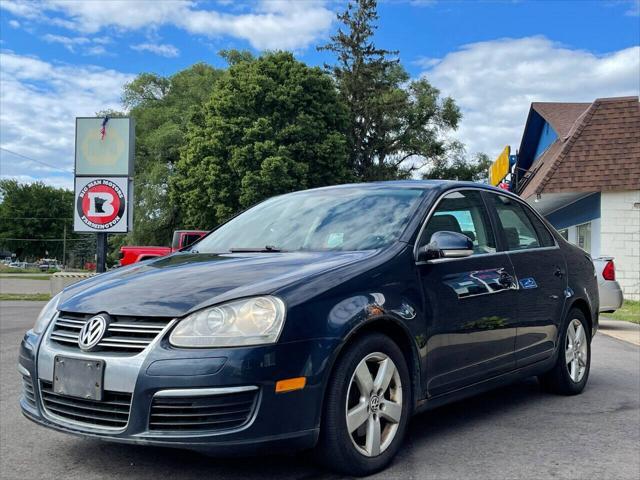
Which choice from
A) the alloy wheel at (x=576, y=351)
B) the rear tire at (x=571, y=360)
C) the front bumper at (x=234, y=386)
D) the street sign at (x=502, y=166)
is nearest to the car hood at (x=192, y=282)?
the front bumper at (x=234, y=386)

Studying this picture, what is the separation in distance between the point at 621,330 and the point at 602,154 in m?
9.11

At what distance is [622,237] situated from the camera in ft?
62.2

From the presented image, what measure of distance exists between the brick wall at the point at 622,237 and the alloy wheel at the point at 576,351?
46.6 ft

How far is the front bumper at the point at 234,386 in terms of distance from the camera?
10.1 feet

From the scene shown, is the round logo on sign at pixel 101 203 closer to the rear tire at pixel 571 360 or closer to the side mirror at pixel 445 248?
the rear tire at pixel 571 360

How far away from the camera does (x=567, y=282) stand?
5625mm

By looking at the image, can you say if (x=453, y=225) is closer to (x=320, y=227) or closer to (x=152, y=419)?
(x=320, y=227)

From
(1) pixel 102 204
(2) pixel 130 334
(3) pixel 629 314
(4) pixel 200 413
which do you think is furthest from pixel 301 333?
(1) pixel 102 204

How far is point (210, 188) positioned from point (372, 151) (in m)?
14.9

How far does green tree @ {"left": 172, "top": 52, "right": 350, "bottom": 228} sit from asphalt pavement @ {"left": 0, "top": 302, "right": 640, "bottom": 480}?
94.8ft

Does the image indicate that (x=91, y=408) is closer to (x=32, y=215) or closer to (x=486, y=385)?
(x=486, y=385)

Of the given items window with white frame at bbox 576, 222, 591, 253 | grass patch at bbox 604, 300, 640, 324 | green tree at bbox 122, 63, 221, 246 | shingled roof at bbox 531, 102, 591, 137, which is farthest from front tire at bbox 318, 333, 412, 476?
green tree at bbox 122, 63, 221, 246

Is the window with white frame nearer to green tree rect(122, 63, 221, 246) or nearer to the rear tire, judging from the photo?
the rear tire

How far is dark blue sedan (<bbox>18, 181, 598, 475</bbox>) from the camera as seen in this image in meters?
3.12
